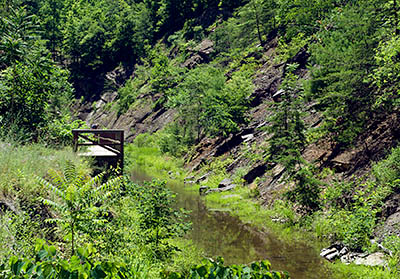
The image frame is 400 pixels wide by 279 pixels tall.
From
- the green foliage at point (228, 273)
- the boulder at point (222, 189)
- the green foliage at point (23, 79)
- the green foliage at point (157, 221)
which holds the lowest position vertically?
the boulder at point (222, 189)

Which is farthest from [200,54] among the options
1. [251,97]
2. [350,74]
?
[350,74]

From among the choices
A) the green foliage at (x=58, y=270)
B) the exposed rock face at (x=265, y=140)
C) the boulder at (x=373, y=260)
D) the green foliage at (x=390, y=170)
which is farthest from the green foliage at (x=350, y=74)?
the green foliage at (x=58, y=270)

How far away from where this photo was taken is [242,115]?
93.0 ft

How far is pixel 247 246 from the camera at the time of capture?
13.4 metres

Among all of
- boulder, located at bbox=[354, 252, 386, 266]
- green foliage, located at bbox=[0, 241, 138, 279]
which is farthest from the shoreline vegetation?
boulder, located at bbox=[354, 252, 386, 266]

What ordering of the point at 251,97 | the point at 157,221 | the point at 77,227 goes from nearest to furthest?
the point at 77,227 < the point at 157,221 < the point at 251,97

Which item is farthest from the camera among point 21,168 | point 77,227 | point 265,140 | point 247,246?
point 265,140

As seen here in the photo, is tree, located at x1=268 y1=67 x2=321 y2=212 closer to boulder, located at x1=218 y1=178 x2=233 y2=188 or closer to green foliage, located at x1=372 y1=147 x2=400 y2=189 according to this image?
green foliage, located at x1=372 y1=147 x2=400 y2=189

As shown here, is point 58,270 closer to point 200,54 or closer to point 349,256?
point 349,256

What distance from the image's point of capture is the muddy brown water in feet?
36.7

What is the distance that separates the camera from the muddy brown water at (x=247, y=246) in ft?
36.7

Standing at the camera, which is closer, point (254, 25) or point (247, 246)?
point (247, 246)

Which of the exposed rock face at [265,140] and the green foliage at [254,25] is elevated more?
the green foliage at [254,25]

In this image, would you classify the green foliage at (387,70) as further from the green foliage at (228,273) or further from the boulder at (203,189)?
the green foliage at (228,273)
